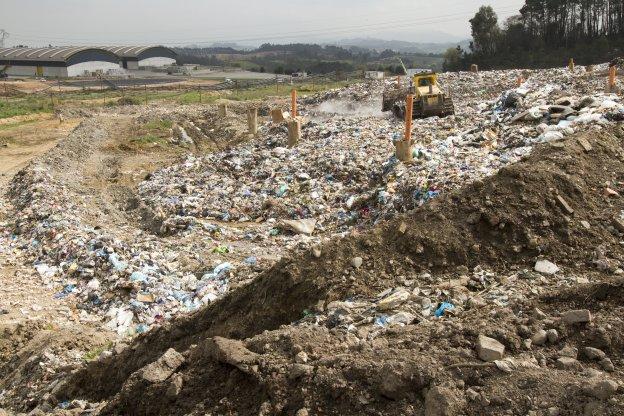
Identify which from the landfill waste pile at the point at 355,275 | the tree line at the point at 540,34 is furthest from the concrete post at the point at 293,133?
the tree line at the point at 540,34

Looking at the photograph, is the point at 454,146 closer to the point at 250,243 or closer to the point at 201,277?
the point at 250,243

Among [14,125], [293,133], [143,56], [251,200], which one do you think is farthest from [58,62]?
[251,200]

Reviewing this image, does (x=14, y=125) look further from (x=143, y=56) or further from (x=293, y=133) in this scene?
(x=143, y=56)

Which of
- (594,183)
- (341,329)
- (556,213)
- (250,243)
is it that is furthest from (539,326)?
(250,243)

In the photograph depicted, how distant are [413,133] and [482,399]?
9863 millimetres

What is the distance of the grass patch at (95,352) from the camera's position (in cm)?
544

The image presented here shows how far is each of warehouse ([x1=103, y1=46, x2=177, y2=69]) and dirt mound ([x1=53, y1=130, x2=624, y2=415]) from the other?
66493mm

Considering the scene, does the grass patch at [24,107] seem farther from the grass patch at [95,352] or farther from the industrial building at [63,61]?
the industrial building at [63,61]

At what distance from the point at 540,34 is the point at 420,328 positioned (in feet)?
153

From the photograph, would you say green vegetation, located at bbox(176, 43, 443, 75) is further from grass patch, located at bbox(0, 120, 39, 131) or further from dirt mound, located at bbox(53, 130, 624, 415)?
dirt mound, located at bbox(53, 130, 624, 415)

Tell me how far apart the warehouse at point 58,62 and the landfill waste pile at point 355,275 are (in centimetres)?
4993

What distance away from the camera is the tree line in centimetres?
4044

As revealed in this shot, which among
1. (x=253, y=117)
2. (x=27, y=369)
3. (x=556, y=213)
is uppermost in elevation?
(x=253, y=117)

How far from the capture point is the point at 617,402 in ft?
8.48
